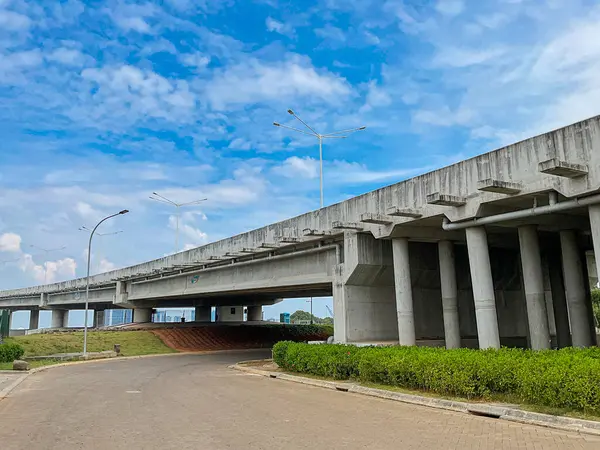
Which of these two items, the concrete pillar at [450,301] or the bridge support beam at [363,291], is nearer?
the concrete pillar at [450,301]

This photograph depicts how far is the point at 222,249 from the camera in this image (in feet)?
104

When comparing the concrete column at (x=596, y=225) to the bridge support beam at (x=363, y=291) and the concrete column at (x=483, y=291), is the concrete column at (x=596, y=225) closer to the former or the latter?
the concrete column at (x=483, y=291)

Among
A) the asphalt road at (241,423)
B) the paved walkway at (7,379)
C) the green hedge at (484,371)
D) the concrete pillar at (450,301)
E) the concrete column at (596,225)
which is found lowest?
the asphalt road at (241,423)

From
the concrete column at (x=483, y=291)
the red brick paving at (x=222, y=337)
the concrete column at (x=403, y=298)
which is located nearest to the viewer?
the concrete column at (x=483, y=291)

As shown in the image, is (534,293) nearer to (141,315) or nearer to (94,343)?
(94,343)

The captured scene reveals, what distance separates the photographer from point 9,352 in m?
27.5

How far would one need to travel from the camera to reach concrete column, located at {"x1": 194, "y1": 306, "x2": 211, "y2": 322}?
65.8 metres

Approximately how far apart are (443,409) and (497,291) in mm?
18041

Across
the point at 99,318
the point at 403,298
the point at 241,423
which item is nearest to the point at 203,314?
the point at 99,318

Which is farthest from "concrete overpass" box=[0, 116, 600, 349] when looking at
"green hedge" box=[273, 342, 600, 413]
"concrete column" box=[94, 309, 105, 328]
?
"concrete column" box=[94, 309, 105, 328]

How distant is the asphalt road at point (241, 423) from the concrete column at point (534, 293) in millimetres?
8746

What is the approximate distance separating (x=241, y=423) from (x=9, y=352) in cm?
2258

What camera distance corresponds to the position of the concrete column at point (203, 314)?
65.8 m

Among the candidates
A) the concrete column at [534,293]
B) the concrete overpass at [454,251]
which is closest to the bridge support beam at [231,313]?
the concrete overpass at [454,251]
